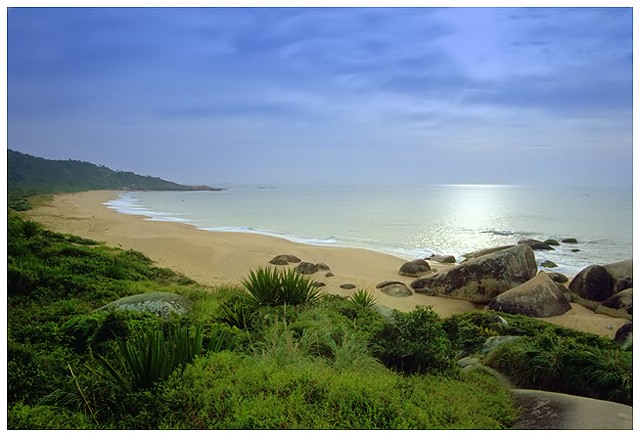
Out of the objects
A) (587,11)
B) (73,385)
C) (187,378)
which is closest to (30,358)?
(73,385)

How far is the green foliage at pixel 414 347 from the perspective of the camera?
12.1 ft

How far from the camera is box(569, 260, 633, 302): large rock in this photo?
599 cm

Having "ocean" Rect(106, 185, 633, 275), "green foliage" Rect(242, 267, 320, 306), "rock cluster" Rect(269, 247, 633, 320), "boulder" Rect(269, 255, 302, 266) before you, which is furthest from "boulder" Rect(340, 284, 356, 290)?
"green foliage" Rect(242, 267, 320, 306)

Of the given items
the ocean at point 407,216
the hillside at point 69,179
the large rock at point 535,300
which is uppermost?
the hillside at point 69,179

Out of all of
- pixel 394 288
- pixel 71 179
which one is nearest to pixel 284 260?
pixel 394 288

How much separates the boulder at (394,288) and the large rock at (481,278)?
0.56 ft

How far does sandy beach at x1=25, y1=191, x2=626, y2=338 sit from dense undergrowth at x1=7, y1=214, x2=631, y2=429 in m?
1.14

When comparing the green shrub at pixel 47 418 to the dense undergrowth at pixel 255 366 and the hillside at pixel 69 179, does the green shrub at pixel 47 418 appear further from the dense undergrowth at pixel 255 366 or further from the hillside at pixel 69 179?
the hillside at pixel 69 179

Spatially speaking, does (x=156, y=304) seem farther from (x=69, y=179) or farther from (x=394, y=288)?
(x=394, y=288)

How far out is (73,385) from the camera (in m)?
3.21

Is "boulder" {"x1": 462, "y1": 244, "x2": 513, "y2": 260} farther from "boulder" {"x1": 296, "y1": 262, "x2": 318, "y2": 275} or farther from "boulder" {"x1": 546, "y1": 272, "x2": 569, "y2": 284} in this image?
"boulder" {"x1": 296, "y1": 262, "x2": 318, "y2": 275}

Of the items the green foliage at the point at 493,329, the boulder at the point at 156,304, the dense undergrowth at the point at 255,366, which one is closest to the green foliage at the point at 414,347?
the dense undergrowth at the point at 255,366

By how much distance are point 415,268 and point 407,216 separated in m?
1.18
